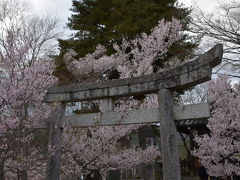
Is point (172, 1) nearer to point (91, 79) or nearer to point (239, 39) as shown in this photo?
point (239, 39)

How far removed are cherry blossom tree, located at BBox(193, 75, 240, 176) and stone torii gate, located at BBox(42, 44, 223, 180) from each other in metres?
4.42

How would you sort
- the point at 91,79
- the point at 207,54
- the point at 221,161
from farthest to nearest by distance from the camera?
the point at 91,79
the point at 221,161
the point at 207,54

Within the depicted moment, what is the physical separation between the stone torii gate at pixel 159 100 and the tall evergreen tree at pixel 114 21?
6.73 m

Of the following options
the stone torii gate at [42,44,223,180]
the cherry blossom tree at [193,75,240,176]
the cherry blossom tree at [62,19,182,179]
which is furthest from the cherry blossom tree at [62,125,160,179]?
the cherry blossom tree at [193,75,240,176]

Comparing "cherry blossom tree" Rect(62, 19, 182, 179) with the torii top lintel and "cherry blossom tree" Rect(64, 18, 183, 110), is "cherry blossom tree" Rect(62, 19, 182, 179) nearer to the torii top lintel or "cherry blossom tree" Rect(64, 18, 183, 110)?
"cherry blossom tree" Rect(64, 18, 183, 110)

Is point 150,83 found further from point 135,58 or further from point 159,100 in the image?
point 135,58

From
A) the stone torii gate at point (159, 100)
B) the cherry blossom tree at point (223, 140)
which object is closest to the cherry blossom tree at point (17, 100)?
the stone torii gate at point (159, 100)

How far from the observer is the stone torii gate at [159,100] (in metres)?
6.20

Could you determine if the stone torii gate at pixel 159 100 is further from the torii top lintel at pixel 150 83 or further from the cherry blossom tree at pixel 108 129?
the cherry blossom tree at pixel 108 129

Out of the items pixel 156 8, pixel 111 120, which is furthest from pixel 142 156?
pixel 156 8

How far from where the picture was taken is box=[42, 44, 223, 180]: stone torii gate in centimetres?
620

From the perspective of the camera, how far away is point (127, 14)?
14203 mm

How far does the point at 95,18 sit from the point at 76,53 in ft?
7.51

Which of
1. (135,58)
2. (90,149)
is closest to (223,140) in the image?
(135,58)
